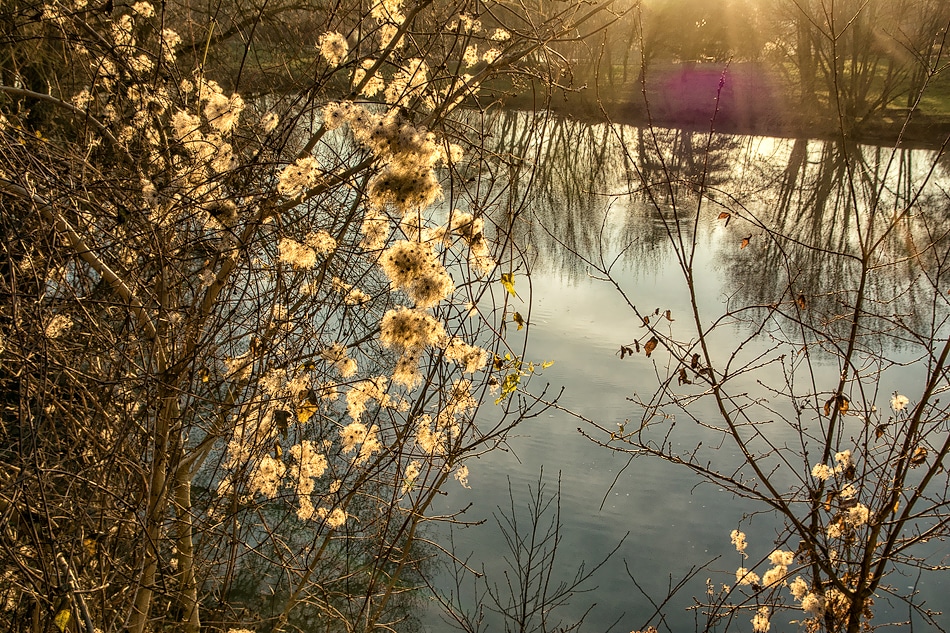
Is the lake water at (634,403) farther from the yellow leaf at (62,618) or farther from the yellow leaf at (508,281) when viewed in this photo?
the yellow leaf at (62,618)

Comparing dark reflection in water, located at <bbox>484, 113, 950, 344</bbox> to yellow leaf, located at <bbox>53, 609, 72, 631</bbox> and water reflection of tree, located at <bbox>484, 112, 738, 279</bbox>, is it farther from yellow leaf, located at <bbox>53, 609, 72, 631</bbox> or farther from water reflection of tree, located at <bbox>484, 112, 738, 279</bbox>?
yellow leaf, located at <bbox>53, 609, 72, 631</bbox>

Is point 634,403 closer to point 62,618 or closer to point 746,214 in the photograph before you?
point 62,618

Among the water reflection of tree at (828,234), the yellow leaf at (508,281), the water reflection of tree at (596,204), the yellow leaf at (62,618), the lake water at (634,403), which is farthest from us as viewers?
the water reflection of tree at (596,204)

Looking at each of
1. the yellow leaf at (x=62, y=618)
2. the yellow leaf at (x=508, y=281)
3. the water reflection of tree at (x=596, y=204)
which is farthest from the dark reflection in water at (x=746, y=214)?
the yellow leaf at (x=62, y=618)

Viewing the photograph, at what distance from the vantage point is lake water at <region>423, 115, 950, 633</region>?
4.54 meters

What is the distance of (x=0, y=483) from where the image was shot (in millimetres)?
2023

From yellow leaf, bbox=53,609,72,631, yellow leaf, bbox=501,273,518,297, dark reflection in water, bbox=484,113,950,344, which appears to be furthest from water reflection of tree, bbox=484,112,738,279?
yellow leaf, bbox=53,609,72,631

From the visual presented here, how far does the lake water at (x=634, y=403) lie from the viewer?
4.54m

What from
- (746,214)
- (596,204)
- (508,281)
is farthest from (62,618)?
(746,214)

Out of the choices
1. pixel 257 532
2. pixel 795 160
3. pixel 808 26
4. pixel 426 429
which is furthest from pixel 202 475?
pixel 808 26

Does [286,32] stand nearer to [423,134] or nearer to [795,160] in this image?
[423,134]

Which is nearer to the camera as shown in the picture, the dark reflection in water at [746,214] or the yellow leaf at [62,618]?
the yellow leaf at [62,618]

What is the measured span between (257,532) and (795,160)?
1405 cm

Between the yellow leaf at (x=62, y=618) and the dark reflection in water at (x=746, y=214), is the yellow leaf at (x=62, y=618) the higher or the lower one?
the lower one
